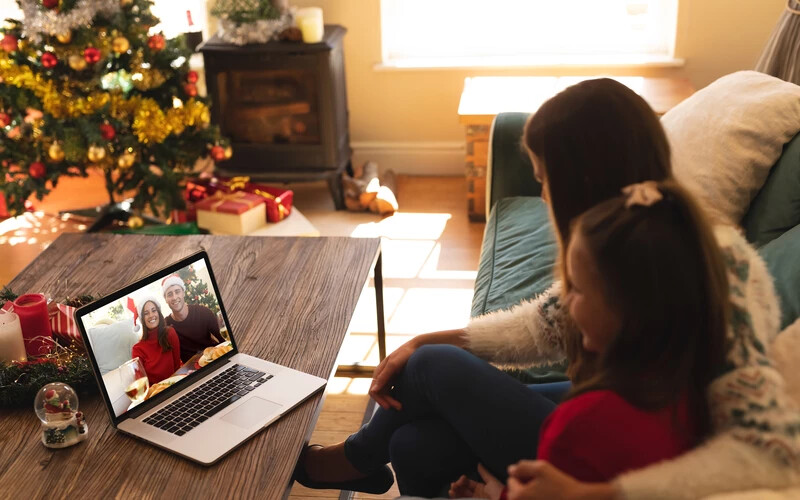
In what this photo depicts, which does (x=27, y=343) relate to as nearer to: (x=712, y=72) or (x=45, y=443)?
(x=45, y=443)

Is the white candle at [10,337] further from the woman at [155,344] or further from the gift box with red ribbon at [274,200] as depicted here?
the gift box with red ribbon at [274,200]

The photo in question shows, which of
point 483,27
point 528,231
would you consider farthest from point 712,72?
point 528,231

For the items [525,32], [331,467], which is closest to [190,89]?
[525,32]

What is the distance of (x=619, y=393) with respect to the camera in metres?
1.08

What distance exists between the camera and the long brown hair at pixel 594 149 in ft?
4.53

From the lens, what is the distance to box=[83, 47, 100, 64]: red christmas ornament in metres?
2.99

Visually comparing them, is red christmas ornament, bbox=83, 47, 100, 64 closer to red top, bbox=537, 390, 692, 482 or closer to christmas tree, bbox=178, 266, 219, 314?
christmas tree, bbox=178, 266, 219, 314

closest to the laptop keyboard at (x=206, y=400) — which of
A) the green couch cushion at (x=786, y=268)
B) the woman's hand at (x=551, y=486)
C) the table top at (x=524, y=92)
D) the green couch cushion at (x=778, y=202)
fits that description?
the woman's hand at (x=551, y=486)

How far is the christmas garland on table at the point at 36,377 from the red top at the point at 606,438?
2.93 feet

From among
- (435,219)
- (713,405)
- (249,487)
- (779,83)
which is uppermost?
(779,83)

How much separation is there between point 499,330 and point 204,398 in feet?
1.85

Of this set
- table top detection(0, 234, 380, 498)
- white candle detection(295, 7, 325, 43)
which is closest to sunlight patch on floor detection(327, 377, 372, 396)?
table top detection(0, 234, 380, 498)

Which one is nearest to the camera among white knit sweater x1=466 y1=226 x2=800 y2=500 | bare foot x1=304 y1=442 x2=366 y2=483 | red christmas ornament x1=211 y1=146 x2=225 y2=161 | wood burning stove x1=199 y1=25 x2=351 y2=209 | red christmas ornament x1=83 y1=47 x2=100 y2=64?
white knit sweater x1=466 y1=226 x2=800 y2=500

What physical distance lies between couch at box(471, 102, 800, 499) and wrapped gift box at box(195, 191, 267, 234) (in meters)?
1.10
